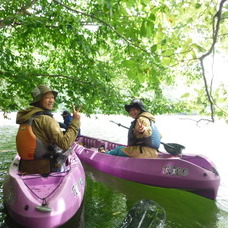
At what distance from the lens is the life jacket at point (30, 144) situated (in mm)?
4109

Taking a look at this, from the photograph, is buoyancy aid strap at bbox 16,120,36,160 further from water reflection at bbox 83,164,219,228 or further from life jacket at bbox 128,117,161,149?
life jacket at bbox 128,117,161,149

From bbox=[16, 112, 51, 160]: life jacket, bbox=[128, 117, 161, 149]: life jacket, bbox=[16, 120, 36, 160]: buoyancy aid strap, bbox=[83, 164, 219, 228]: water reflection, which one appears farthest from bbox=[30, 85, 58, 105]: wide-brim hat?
bbox=[83, 164, 219, 228]: water reflection

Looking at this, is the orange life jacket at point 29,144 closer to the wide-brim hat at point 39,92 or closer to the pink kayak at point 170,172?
the wide-brim hat at point 39,92

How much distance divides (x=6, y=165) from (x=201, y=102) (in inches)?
308

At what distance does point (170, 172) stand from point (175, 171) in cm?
14

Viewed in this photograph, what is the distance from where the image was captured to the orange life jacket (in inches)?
162

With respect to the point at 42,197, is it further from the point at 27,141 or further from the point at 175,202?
the point at 175,202

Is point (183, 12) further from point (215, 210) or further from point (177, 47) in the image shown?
point (215, 210)

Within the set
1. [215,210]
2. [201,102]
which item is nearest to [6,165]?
[215,210]

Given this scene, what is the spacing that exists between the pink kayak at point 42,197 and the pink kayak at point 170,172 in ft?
8.20

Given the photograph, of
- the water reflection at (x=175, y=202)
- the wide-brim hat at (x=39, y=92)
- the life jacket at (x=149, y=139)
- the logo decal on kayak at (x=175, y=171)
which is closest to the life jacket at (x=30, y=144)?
the wide-brim hat at (x=39, y=92)

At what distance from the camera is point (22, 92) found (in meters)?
7.61

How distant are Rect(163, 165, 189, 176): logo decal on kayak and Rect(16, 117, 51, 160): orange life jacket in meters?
3.29

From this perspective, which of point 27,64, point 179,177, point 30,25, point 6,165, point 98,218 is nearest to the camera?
point 98,218
